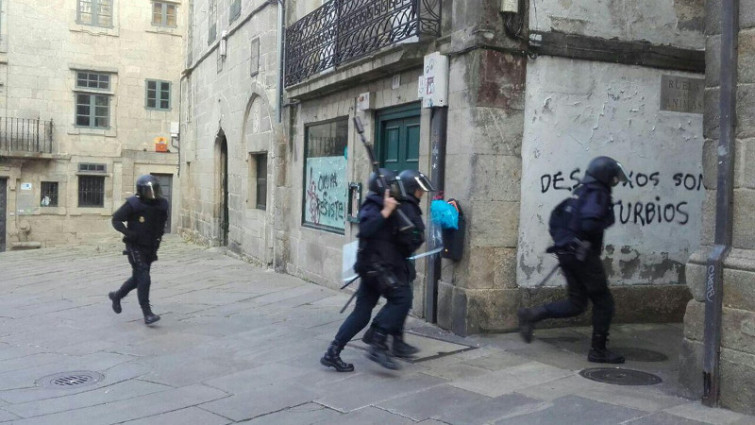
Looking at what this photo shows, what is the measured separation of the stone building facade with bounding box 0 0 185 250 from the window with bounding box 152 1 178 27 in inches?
1.3

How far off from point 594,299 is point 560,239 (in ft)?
1.88

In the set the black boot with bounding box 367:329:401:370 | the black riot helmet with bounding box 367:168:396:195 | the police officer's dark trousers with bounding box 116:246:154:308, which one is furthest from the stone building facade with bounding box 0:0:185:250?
the black boot with bounding box 367:329:401:370

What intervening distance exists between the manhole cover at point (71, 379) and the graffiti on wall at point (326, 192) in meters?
4.58

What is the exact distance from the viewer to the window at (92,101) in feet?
78.3

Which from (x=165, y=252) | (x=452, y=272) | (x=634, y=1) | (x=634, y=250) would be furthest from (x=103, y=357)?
(x=165, y=252)

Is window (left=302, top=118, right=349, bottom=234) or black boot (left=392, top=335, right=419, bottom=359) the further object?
window (left=302, top=118, right=349, bottom=234)

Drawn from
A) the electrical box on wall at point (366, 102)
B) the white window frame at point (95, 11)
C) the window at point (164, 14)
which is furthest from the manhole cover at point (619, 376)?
the window at point (164, 14)

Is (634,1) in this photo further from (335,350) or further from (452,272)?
(335,350)

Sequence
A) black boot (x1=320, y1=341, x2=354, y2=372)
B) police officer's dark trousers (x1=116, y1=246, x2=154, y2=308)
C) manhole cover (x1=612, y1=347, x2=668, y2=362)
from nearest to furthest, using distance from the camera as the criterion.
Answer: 1. black boot (x1=320, y1=341, x2=354, y2=372)
2. manhole cover (x1=612, y1=347, x2=668, y2=362)
3. police officer's dark trousers (x1=116, y1=246, x2=154, y2=308)

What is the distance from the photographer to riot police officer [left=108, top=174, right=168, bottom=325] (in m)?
8.02

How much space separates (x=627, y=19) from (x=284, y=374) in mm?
4884

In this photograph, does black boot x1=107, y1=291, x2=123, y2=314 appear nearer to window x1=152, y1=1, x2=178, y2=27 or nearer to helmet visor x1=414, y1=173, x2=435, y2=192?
helmet visor x1=414, y1=173, x2=435, y2=192

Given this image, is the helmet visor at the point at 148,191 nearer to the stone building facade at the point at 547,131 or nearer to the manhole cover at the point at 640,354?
the stone building facade at the point at 547,131

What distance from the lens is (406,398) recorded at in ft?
17.3
